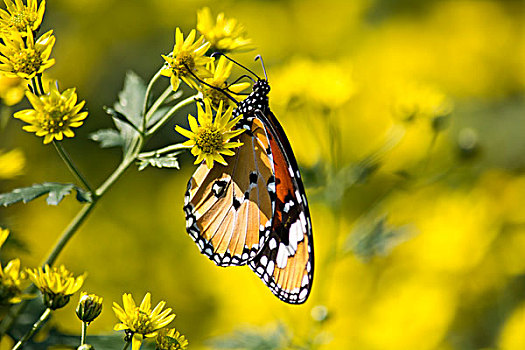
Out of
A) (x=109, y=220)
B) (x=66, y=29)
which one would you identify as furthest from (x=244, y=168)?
(x=66, y=29)

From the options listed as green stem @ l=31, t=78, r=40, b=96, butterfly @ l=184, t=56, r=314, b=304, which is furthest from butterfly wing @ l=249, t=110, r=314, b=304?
green stem @ l=31, t=78, r=40, b=96

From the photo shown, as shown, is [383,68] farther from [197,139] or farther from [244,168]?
[197,139]

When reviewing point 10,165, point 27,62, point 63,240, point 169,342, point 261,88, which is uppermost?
point 261,88

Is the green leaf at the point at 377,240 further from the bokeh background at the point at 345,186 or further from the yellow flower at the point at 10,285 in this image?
the yellow flower at the point at 10,285

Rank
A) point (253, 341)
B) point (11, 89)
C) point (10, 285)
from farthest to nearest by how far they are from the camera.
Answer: point (253, 341)
point (11, 89)
point (10, 285)

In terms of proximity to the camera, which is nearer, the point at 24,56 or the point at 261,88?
the point at 24,56

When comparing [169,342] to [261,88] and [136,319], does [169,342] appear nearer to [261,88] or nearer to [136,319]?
[136,319]

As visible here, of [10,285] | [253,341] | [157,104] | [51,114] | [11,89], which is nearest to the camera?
[10,285]

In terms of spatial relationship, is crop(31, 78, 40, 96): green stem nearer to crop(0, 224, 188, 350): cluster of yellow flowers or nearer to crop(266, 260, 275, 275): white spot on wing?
crop(0, 224, 188, 350): cluster of yellow flowers

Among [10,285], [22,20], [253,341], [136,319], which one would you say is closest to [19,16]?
[22,20]
